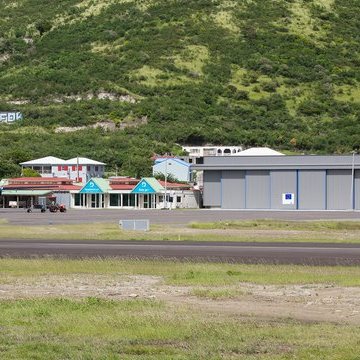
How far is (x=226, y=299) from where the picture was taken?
79.5 ft

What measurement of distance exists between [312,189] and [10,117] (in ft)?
301

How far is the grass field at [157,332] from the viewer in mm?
16750

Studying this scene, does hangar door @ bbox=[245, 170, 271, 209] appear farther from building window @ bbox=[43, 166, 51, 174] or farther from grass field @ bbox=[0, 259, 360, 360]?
grass field @ bbox=[0, 259, 360, 360]

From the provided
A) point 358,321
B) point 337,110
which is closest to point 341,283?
point 358,321

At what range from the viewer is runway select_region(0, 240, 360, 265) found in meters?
37.2

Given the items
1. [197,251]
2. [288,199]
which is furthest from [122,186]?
[197,251]

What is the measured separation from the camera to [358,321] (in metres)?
20.3

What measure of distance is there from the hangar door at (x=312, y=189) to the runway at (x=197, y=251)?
6595 cm

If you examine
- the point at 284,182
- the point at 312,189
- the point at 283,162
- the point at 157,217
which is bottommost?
the point at 157,217

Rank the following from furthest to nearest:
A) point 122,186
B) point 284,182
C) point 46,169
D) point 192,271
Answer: point 46,169 < point 122,186 < point 284,182 < point 192,271

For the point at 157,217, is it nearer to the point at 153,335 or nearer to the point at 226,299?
the point at 226,299

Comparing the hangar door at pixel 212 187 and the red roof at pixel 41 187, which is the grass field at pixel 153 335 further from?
the red roof at pixel 41 187

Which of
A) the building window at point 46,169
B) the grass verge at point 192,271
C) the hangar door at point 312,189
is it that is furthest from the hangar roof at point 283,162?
the grass verge at point 192,271

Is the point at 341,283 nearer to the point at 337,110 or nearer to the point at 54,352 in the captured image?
the point at 54,352
